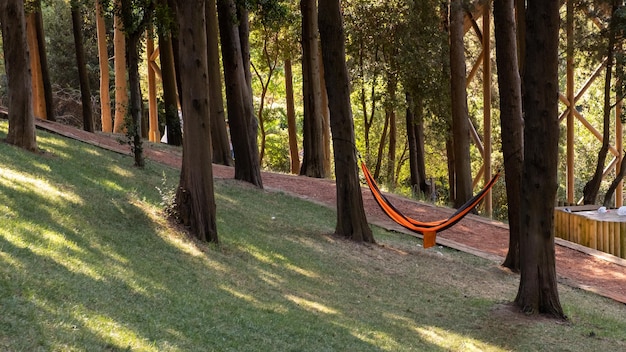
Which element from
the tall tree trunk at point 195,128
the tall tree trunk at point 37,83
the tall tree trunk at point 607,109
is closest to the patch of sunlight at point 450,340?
the tall tree trunk at point 195,128

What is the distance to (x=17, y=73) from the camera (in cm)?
1314

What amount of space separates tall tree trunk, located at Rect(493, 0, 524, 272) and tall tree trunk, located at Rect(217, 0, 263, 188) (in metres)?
5.66

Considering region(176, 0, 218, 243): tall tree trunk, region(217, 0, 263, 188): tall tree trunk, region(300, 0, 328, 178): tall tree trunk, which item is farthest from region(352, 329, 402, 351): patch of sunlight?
region(300, 0, 328, 178): tall tree trunk

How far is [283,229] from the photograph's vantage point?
13.7 metres

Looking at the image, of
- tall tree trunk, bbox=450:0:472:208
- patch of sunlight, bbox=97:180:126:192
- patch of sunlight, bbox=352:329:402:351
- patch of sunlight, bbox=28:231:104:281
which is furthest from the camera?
tall tree trunk, bbox=450:0:472:208

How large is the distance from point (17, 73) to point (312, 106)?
1059 cm

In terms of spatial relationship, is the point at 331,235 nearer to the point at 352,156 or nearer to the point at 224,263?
the point at 352,156

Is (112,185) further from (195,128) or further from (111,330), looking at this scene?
(111,330)

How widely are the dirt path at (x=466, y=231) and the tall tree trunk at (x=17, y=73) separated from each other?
4.90 meters

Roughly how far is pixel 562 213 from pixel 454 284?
8144mm

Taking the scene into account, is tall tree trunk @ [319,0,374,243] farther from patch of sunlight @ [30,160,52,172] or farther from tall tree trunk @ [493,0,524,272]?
patch of sunlight @ [30,160,52,172]

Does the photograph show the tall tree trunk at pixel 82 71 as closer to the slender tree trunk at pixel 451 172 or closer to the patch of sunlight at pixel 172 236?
the slender tree trunk at pixel 451 172

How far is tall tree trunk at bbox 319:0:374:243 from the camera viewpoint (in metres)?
13.3

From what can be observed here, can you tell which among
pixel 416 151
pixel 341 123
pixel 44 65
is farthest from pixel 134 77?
pixel 416 151
